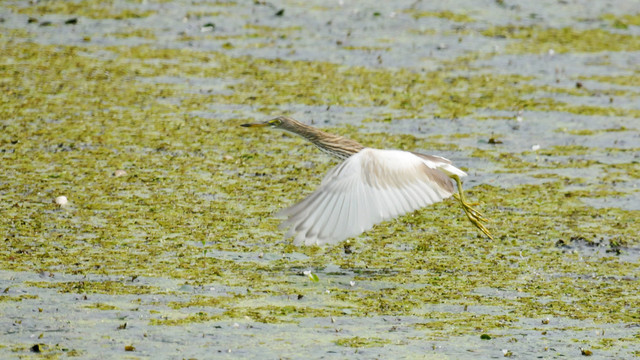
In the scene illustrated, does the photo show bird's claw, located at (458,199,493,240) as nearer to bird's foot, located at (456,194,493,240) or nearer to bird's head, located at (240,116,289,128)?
bird's foot, located at (456,194,493,240)

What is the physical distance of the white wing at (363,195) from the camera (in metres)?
4.09

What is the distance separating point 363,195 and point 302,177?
246cm

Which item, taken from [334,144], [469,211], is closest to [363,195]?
[334,144]

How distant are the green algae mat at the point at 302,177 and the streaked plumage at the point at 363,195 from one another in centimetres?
50

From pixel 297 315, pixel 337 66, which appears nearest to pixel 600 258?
pixel 297 315

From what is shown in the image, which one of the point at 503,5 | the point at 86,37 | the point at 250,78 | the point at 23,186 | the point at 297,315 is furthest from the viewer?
the point at 503,5

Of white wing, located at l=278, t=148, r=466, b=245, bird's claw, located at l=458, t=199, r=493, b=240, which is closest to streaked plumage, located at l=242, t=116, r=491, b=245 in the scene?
white wing, located at l=278, t=148, r=466, b=245

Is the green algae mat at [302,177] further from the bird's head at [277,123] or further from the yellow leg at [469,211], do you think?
the bird's head at [277,123]

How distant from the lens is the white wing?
4.09 m

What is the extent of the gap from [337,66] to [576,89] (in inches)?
82.0

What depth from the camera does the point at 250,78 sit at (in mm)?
9125

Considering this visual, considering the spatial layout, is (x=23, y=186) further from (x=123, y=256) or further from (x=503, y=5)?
(x=503, y=5)

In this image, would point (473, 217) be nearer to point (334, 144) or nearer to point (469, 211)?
point (469, 211)

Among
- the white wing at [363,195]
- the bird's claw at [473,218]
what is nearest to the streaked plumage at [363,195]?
the white wing at [363,195]
